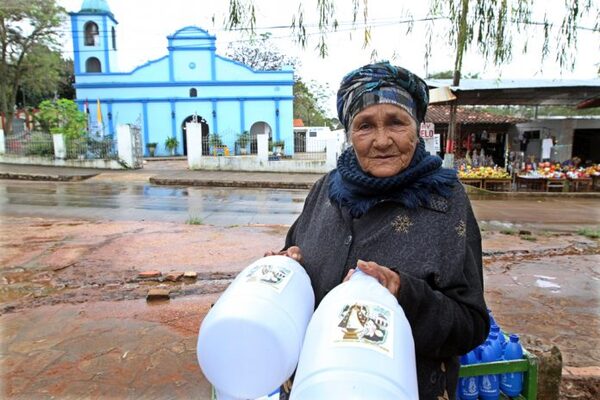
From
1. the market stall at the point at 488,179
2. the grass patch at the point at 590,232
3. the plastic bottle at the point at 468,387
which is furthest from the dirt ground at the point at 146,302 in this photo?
the market stall at the point at 488,179

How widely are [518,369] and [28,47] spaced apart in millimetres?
32967

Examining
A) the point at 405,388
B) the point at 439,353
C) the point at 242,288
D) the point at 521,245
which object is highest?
the point at 242,288

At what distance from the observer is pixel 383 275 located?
4.01ft

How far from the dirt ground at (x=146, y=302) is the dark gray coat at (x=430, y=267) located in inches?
73.0

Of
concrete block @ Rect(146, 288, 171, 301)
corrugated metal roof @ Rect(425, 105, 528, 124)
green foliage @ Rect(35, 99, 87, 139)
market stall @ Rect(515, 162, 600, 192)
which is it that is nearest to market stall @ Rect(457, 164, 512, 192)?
market stall @ Rect(515, 162, 600, 192)

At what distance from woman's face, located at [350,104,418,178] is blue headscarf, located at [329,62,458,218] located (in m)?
0.02

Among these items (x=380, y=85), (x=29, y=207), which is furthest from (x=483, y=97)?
(x=380, y=85)

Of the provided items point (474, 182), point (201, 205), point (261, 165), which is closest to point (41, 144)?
point (261, 165)

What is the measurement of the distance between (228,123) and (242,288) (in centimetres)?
2736

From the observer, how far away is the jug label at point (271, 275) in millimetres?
1309

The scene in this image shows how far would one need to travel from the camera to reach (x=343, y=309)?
1059 mm

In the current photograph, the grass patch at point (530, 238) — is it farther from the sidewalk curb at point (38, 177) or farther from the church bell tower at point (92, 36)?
the church bell tower at point (92, 36)

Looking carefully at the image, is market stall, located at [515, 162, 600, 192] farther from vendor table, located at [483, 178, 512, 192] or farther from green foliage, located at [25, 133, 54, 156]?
green foliage, located at [25, 133, 54, 156]

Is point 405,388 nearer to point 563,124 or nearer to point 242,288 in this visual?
point 242,288
